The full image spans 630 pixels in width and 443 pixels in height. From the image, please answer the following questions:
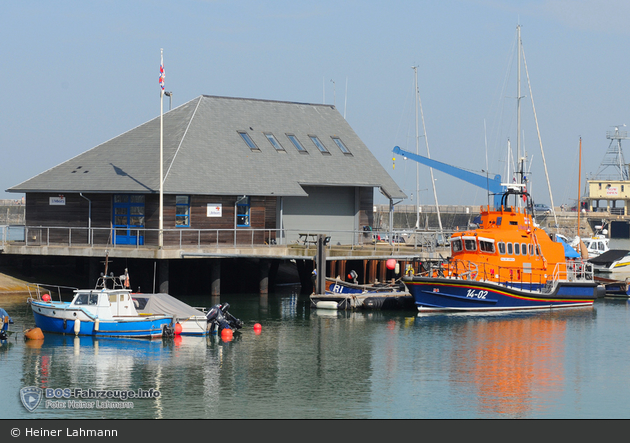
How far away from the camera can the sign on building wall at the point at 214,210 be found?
4025 centimetres

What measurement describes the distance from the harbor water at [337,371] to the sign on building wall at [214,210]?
22.1 ft

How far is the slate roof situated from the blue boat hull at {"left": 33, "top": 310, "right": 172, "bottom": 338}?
989 cm

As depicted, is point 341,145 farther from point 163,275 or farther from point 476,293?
point 163,275

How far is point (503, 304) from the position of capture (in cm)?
3759

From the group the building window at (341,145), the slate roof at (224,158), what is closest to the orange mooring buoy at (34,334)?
the slate roof at (224,158)

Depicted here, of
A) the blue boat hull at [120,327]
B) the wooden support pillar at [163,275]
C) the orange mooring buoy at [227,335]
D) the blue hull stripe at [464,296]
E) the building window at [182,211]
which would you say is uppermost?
the building window at [182,211]

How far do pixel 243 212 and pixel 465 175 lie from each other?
19011mm

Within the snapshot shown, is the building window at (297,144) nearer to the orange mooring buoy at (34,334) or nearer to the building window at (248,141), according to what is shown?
the building window at (248,141)

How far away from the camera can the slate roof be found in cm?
4022

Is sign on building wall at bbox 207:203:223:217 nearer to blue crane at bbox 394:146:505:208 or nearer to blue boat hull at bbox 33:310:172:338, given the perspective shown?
blue boat hull at bbox 33:310:172:338

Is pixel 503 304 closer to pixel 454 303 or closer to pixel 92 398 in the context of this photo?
pixel 454 303

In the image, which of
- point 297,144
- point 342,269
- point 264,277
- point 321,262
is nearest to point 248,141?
point 297,144

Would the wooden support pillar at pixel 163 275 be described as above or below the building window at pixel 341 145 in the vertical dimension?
below

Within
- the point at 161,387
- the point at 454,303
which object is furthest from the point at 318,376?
the point at 454,303
